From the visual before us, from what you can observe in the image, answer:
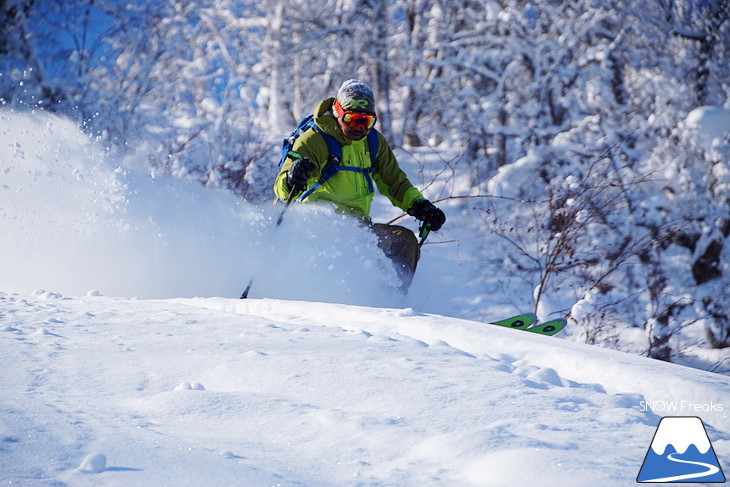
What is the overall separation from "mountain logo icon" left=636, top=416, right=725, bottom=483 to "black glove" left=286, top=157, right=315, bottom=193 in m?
2.86

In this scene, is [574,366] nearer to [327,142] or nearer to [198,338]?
[198,338]

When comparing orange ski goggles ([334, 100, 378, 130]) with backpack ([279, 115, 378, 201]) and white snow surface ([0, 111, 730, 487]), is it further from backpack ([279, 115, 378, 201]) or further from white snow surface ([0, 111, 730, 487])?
white snow surface ([0, 111, 730, 487])

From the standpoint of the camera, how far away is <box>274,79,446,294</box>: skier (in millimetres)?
4441

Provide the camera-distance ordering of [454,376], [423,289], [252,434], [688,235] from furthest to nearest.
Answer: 1. [688,235]
2. [423,289]
3. [454,376]
4. [252,434]

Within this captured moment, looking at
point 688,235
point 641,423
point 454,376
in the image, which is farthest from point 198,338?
point 688,235

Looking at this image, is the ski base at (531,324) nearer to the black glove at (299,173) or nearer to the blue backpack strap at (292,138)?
the black glove at (299,173)

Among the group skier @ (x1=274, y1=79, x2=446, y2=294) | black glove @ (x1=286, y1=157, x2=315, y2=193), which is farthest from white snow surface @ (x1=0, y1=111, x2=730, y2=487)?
skier @ (x1=274, y1=79, x2=446, y2=294)

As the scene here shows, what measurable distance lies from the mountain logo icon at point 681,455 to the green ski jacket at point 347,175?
3114mm

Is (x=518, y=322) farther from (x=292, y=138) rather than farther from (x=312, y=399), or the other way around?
(x=312, y=399)

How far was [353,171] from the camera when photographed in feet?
15.6

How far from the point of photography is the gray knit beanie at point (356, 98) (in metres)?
4.43

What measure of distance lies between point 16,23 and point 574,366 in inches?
467

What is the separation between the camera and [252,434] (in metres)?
1.71

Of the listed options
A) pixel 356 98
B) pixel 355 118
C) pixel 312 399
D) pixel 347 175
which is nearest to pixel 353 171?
pixel 347 175
